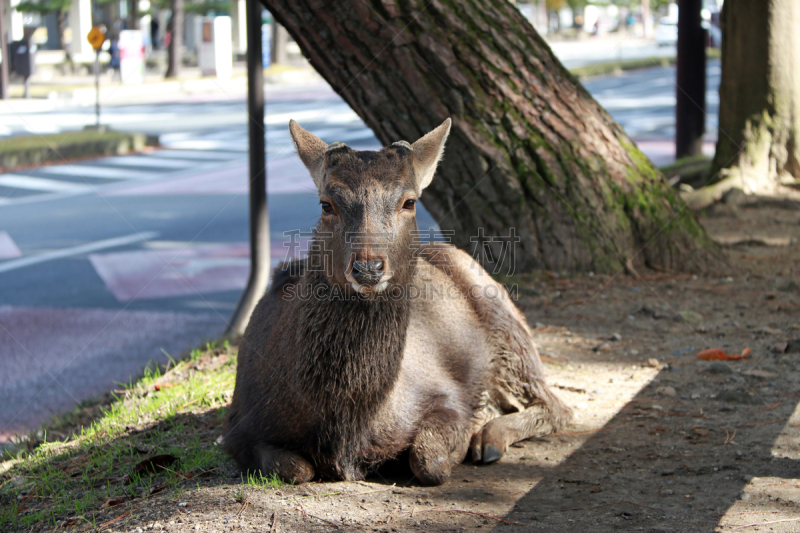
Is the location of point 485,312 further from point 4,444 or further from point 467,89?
point 4,444

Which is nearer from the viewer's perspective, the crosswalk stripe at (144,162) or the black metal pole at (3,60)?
the crosswalk stripe at (144,162)

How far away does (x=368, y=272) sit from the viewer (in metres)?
3.82

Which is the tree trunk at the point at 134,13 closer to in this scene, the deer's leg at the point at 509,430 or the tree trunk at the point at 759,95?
the tree trunk at the point at 759,95

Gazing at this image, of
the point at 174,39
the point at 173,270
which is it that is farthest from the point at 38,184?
the point at 174,39

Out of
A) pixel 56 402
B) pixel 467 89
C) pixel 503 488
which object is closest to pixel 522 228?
pixel 467 89

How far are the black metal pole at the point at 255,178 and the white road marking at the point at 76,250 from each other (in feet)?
16.0

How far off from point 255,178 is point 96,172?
12.2m

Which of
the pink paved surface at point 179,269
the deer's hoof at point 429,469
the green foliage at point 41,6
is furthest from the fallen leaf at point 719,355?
the green foliage at point 41,6

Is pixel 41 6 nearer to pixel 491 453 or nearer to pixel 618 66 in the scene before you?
pixel 618 66

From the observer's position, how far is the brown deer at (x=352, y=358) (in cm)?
412

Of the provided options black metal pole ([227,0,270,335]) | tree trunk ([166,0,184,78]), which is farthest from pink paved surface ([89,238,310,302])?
tree trunk ([166,0,184,78])

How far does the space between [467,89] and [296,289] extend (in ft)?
10.7

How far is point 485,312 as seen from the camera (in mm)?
5496

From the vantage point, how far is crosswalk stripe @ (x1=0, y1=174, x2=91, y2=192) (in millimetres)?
16609
